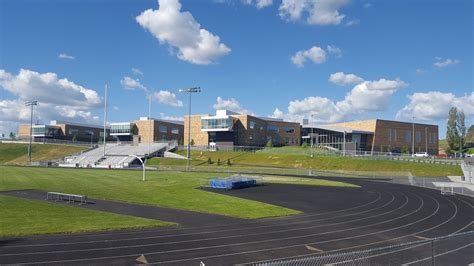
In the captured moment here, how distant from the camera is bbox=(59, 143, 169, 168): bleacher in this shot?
86750 mm

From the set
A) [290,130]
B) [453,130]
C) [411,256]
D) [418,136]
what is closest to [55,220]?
[411,256]

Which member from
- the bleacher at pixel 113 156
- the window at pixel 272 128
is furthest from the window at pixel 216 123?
the window at pixel 272 128

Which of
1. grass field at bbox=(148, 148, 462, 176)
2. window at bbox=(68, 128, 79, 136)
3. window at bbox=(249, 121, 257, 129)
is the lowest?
grass field at bbox=(148, 148, 462, 176)

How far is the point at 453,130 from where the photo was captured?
342 ft

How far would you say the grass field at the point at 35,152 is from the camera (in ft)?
346

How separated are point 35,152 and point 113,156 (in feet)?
105

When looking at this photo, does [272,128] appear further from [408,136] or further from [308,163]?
[308,163]

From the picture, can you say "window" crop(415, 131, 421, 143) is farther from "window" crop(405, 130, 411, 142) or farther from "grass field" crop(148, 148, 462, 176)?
"grass field" crop(148, 148, 462, 176)

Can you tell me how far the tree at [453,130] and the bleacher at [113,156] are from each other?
73216 mm

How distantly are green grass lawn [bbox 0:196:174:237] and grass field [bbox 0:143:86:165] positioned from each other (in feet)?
278

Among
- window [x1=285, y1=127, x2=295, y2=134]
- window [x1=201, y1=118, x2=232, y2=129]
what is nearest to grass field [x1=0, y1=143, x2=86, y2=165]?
window [x1=201, y1=118, x2=232, y2=129]

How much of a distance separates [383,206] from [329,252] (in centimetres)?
1656

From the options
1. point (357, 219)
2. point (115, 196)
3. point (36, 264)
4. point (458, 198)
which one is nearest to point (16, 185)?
point (115, 196)

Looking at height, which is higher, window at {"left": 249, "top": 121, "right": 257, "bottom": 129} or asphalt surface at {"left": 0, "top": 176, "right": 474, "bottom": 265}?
window at {"left": 249, "top": 121, "right": 257, "bottom": 129}
